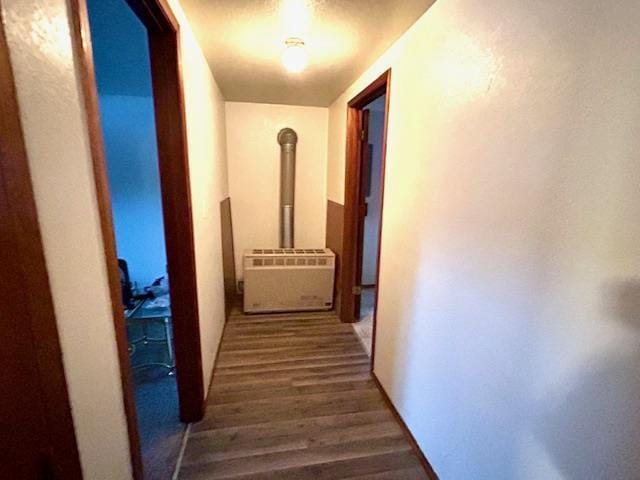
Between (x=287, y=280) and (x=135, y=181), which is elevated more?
(x=135, y=181)

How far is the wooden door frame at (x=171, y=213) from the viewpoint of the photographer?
69cm

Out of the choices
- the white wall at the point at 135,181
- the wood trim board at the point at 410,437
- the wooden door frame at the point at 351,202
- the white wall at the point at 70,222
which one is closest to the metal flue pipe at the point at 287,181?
the wooden door frame at the point at 351,202

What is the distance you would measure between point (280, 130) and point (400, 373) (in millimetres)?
2572

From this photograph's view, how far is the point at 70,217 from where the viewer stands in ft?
1.84

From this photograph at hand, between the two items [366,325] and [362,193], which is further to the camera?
[366,325]

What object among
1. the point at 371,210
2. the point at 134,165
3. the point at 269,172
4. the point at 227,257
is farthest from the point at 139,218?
the point at 371,210

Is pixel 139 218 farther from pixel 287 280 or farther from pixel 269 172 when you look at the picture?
pixel 287 280

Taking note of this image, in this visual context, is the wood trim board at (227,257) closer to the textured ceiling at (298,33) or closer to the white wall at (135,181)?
the white wall at (135,181)

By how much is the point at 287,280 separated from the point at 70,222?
2.32 metres

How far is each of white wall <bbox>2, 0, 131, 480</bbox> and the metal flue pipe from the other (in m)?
2.54

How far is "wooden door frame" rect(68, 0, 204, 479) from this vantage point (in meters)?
0.69

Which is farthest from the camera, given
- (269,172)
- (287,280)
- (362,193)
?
(269,172)

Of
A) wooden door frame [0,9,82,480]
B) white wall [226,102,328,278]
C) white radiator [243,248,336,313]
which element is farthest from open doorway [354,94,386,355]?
wooden door frame [0,9,82,480]

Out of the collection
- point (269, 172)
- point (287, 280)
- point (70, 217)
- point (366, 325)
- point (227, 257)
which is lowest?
point (366, 325)
